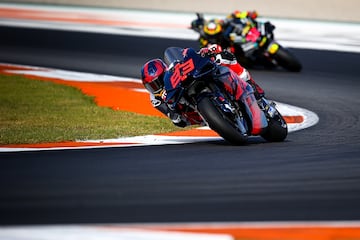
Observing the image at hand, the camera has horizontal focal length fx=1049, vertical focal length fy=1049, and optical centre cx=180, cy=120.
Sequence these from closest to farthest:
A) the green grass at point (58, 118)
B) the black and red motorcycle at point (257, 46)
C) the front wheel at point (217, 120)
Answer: the front wheel at point (217, 120)
the green grass at point (58, 118)
the black and red motorcycle at point (257, 46)

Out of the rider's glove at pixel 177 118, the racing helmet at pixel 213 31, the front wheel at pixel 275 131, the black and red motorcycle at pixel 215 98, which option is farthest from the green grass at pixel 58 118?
the racing helmet at pixel 213 31

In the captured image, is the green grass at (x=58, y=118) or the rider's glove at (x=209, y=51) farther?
the green grass at (x=58, y=118)

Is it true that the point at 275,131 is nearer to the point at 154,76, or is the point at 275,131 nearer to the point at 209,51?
the point at 209,51

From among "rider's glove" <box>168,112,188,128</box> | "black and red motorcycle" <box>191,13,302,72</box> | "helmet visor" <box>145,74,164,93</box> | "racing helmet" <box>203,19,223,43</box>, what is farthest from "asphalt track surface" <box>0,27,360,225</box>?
"racing helmet" <box>203,19,223,43</box>

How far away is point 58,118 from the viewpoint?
1336 cm

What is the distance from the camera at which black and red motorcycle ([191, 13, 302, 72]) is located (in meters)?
18.9

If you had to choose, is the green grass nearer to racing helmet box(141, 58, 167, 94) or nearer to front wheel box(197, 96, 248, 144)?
racing helmet box(141, 58, 167, 94)

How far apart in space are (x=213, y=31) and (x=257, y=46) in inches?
33.1

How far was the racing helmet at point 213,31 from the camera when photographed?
1898cm

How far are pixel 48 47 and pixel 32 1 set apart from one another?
10456mm

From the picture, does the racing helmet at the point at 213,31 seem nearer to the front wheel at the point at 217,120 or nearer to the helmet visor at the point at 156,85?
the helmet visor at the point at 156,85

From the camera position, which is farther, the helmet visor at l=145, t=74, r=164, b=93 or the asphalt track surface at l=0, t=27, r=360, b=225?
the helmet visor at l=145, t=74, r=164, b=93

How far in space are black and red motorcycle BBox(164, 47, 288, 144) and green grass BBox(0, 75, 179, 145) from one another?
1.46m

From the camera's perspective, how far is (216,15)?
28.3 m
